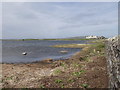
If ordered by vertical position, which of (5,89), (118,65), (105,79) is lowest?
(5,89)

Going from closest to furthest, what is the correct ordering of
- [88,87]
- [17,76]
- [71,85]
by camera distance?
1. [88,87]
2. [71,85]
3. [17,76]

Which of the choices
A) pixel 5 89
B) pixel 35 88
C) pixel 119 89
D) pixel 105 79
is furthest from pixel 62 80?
pixel 119 89

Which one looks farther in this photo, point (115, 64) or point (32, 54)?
point (32, 54)

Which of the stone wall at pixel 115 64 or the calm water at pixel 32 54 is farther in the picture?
the calm water at pixel 32 54

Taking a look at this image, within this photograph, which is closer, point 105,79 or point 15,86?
point 105,79

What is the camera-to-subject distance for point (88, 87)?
35.2ft

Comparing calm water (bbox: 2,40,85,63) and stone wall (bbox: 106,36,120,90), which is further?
calm water (bbox: 2,40,85,63)

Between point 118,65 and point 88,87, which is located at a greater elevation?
point 118,65

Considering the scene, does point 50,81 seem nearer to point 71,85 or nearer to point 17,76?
point 71,85

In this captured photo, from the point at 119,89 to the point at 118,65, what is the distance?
3.16 ft

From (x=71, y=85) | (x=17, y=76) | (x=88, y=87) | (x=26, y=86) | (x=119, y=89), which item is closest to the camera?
(x=119, y=89)

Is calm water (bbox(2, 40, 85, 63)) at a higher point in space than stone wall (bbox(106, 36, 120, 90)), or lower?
lower

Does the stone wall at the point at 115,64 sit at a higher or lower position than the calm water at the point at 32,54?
higher

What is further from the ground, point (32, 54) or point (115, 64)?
point (115, 64)
